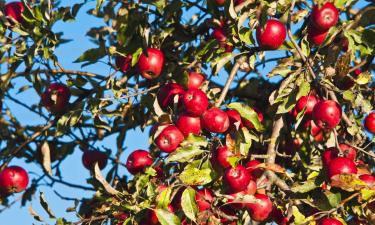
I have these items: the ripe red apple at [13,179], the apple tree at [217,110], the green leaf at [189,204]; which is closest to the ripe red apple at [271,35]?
the apple tree at [217,110]

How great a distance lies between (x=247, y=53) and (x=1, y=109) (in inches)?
71.3

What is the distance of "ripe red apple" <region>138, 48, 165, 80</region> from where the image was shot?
3301 mm

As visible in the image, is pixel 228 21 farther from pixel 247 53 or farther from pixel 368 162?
pixel 368 162

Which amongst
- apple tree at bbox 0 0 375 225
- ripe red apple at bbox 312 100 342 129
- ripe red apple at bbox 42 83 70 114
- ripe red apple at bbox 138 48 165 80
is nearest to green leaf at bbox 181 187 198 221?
apple tree at bbox 0 0 375 225

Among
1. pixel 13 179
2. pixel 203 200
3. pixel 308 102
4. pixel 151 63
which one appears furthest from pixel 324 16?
pixel 13 179

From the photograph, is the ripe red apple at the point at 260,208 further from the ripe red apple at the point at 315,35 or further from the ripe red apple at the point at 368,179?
the ripe red apple at the point at 315,35

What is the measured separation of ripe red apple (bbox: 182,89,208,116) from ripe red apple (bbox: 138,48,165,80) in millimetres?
371

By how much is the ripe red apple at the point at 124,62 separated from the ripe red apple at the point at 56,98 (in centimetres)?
34

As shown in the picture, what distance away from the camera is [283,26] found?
310cm

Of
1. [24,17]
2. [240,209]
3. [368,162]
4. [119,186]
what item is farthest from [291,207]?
[24,17]

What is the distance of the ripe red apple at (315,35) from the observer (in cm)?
317

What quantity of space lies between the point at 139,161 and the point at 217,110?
1.65 ft

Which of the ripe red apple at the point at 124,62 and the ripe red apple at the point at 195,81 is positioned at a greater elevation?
the ripe red apple at the point at 124,62

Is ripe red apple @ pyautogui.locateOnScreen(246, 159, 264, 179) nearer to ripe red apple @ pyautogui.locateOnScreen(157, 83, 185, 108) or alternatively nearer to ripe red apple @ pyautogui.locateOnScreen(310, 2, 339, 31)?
ripe red apple @ pyautogui.locateOnScreen(157, 83, 185, 108)
